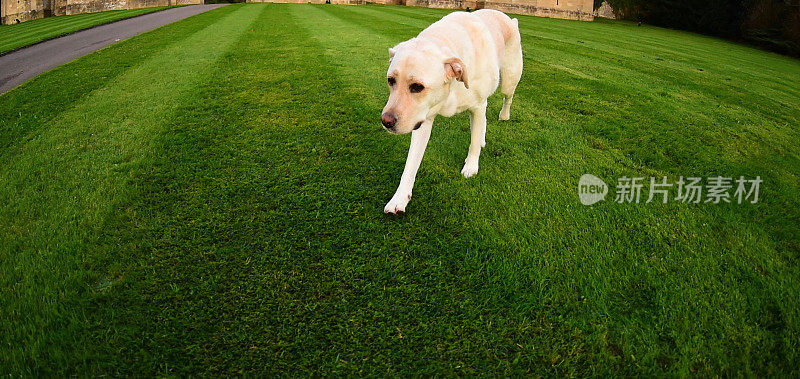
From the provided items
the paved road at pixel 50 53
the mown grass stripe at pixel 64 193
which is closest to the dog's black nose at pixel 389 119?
the mown grass stripe at pixel 64 193

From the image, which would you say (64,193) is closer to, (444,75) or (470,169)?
(444,75)

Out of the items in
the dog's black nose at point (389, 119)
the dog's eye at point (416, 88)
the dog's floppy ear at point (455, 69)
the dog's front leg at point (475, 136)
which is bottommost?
the dog's front leg at point (475, 136)

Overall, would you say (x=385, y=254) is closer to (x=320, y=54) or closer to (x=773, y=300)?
(x=773, y=300)

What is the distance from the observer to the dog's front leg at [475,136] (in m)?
3.21

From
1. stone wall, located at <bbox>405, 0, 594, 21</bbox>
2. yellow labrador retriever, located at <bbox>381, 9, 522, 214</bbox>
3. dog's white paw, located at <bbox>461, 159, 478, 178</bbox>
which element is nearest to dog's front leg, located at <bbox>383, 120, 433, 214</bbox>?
yellow labrador retriever, located at <bbox>381, 9, 522, 214</bbox>

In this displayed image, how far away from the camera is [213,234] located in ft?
8.55

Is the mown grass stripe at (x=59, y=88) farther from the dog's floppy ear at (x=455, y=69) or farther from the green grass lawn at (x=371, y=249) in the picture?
the dog's floppy ear at (x=455, y=69)

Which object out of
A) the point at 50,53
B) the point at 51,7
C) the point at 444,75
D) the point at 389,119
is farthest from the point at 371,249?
the point at 51,7

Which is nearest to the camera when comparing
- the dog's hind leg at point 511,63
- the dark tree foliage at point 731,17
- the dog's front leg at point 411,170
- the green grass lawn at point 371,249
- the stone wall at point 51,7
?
the green grass lawn at point 371,249

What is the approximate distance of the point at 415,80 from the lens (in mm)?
2264

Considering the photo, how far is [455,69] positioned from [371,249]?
1.26 metres

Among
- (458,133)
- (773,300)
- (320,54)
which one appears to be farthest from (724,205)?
(320,54)

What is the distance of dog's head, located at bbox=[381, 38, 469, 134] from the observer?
2268mm

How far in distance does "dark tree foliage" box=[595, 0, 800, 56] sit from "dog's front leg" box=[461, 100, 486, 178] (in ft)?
101
